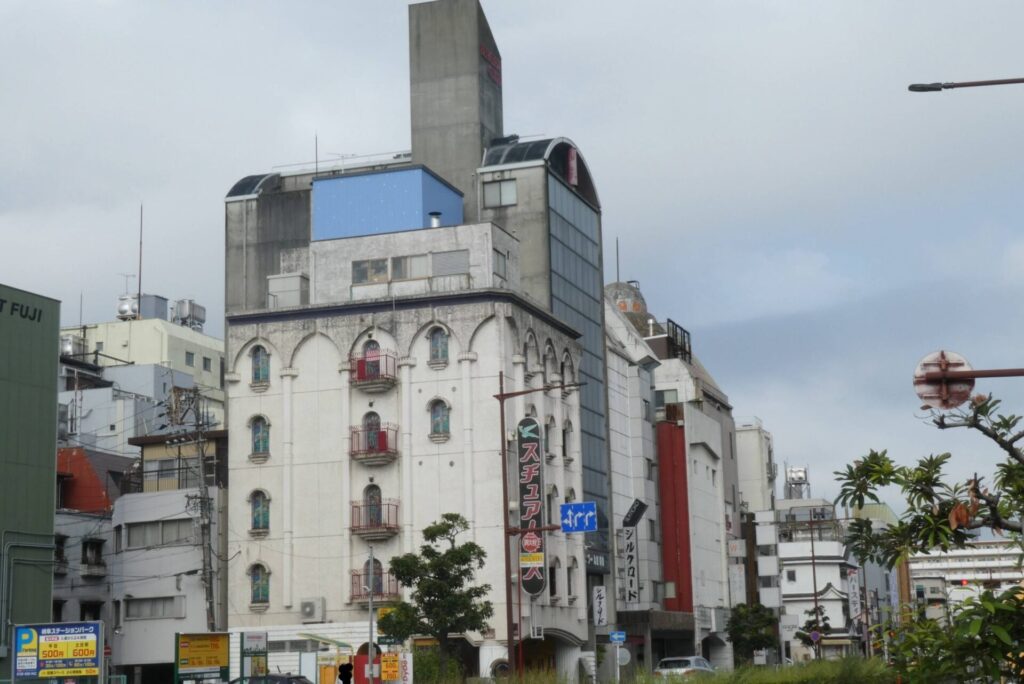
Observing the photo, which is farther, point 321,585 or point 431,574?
point 321,585

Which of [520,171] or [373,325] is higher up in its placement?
[520,171]

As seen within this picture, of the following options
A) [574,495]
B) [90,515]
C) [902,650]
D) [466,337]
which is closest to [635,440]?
[574,495]

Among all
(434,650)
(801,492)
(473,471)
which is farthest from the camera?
(801,492)

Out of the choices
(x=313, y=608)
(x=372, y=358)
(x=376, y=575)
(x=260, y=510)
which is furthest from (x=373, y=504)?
(x=372, y=358)

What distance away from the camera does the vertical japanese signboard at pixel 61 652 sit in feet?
137

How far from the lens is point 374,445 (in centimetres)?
6975

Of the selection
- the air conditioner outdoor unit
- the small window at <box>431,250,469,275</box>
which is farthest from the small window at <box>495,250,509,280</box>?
the air conditioner outdoor unit

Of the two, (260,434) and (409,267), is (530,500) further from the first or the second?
(260,434)

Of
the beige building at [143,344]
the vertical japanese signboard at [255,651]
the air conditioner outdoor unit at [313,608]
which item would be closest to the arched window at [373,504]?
the air conditioner outdoor unit at [313,608]

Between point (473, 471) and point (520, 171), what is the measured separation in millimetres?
17557

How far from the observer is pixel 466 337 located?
228 feet

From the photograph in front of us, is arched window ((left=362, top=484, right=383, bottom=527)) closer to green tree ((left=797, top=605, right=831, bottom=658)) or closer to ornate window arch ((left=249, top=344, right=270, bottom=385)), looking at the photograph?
ornate window arch ((left=249, top=344, right=270, bottom=385))

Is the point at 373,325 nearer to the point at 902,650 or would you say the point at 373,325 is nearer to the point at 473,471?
the point at 473,471

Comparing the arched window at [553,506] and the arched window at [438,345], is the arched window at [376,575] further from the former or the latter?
the arched window at [438,345]
